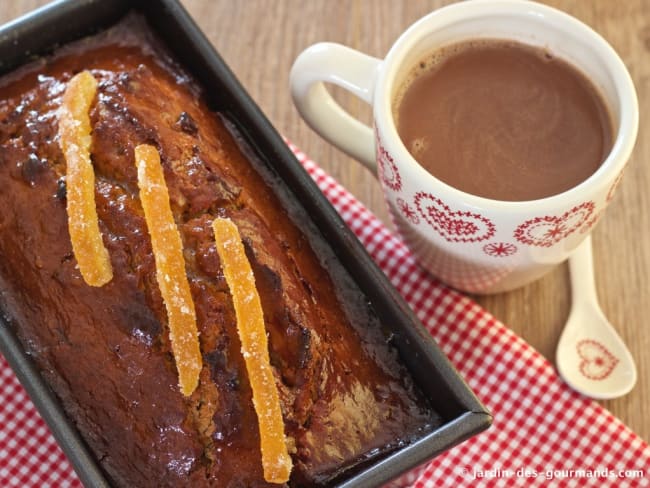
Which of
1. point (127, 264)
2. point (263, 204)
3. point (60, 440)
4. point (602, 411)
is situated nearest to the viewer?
point (60, 440)

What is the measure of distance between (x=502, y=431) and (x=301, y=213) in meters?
0.60

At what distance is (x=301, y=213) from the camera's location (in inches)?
67.9

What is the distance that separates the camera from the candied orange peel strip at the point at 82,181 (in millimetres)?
1580

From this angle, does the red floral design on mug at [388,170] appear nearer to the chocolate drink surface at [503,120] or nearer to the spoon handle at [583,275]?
the chocolate drink surface at [503,120]

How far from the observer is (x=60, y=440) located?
58.4 inches

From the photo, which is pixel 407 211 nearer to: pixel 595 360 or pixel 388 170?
pixel 388 170

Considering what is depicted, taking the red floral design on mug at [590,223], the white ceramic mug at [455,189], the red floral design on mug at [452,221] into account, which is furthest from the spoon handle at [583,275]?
the red floral design on mug at [452,221]

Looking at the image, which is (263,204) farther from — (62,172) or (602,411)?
(602,411)

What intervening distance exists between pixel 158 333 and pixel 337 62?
588 mm

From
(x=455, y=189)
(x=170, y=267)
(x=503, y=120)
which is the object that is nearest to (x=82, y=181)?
(x=170, y=267)

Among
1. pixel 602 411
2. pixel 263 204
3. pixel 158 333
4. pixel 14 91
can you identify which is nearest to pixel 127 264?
pixel 158 333

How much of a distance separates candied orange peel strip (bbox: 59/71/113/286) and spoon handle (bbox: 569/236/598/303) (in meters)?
0.97

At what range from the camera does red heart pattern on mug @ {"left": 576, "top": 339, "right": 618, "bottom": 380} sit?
6.11 ft

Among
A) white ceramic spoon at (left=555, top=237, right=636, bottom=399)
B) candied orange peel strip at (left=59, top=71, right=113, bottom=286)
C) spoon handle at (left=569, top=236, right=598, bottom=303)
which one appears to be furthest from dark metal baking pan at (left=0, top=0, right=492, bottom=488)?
spoon handle at (left=569, top=236, right=598, bottom=303)
